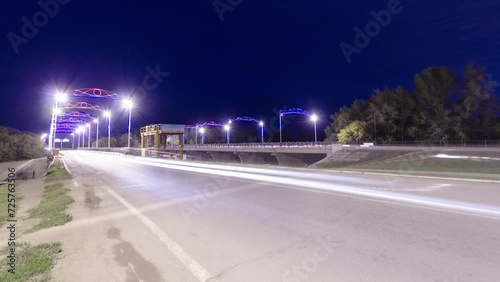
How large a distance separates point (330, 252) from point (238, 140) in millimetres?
128498

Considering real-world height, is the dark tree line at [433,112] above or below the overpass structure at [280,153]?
above

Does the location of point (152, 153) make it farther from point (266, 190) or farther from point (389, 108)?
point (389, 108)

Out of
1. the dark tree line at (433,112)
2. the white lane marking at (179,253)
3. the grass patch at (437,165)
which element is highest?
the dark tree line at (433,112)

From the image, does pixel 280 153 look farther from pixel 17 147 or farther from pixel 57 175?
pixel 57 175

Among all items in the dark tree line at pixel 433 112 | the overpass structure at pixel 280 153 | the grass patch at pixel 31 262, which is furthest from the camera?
the dark tree line at pixel 433 112

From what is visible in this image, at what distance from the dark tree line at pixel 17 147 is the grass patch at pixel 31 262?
37.2 metres

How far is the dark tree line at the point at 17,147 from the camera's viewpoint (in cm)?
3575

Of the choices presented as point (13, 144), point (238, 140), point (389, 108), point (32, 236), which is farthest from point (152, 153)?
point (238, 140)

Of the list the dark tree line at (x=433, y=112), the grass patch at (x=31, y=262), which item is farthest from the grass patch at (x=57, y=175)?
the dark tree line at (x=433, y=112)

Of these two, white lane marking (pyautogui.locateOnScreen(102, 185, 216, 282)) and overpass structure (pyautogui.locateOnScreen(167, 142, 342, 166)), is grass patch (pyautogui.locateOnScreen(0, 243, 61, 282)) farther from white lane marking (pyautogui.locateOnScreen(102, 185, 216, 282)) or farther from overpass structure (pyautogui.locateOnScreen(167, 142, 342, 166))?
overpass structure (pyautogui.locateOnScreen(167, 142, 342, 166))

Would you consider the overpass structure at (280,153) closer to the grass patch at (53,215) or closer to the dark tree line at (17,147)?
the dark tree line at (17,147)

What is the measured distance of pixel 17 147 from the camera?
127 ft

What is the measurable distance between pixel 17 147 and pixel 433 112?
7265 cm

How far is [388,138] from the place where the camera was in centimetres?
6719
